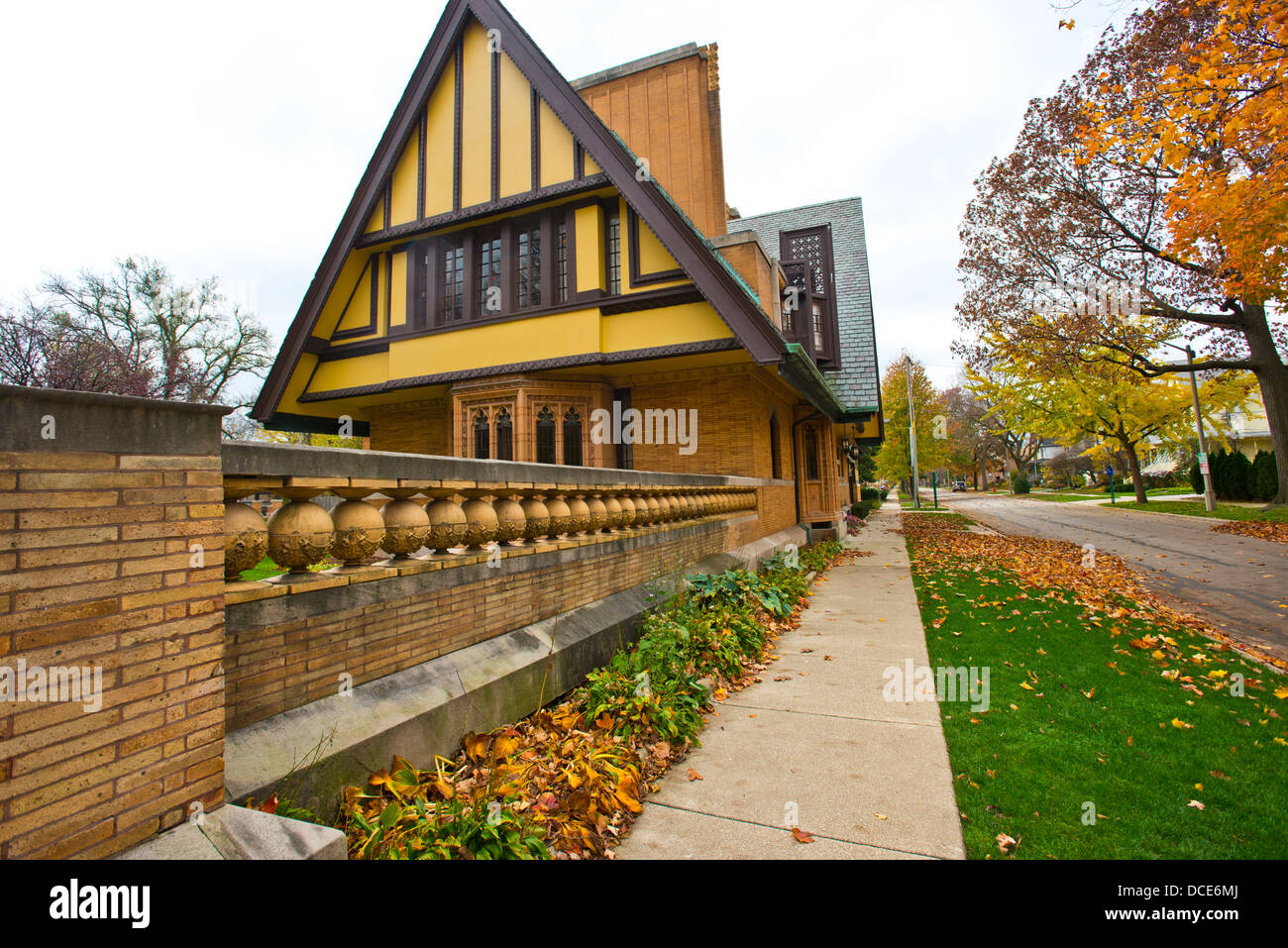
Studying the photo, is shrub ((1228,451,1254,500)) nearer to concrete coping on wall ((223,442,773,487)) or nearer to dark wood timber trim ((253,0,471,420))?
concrete coping on wall ((223,442,773,487))

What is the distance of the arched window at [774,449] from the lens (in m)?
13.4

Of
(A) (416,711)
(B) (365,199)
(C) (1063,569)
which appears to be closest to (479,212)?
(B) (365,199)

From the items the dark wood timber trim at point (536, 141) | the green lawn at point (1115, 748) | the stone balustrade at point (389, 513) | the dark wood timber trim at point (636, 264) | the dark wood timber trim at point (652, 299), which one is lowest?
the green lawn at point (1115, 748)

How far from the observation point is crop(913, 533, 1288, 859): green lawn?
2.93m

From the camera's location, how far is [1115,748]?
3904 millimetres

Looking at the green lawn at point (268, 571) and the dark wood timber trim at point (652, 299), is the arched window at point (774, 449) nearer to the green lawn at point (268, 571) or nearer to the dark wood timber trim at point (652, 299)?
the dark wood timber trim at point (652, 299)

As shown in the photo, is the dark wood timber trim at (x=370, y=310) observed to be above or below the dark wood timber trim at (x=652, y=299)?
above

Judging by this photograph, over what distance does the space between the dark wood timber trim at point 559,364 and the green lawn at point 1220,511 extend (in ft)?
64.5

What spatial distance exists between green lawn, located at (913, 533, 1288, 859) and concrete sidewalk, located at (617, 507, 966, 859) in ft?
0.69

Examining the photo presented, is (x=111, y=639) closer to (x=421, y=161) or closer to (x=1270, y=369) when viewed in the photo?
(x=421, y=161)

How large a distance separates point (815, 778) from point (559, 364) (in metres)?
8.41

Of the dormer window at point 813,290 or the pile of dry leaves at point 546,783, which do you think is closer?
the pile of dry leaves at point 546,783

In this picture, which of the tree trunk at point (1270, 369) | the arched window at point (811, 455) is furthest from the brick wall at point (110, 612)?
the tree trunk at point (1270, 369)
